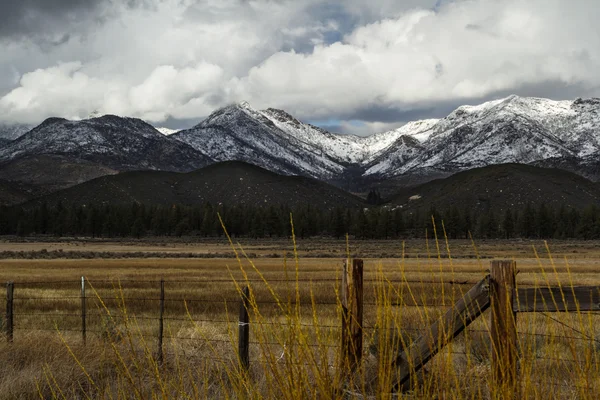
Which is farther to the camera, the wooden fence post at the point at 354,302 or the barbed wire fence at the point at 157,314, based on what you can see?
the barbed wire fence at the point at 157,314

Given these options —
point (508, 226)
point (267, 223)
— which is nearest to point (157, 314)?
point (267, 223)

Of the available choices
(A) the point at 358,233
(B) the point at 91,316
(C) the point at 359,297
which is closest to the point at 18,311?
(B) the point at 91,316

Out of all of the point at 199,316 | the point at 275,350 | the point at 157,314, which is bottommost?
the point at 157,314

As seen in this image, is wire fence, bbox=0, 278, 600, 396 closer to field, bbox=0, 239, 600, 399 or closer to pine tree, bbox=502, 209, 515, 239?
field, bbox=0, 239, 600, 399

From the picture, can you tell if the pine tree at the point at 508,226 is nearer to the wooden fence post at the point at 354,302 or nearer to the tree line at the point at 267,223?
the tree line at the point at 267,223

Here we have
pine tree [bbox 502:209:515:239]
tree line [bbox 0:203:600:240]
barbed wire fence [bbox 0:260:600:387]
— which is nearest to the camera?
barbed wire fence [bbox 0:260:600:387]

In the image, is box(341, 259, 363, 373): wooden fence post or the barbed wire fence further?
the barbed wire fence

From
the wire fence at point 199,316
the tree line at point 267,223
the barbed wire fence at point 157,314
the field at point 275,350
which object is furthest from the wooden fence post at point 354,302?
the tree line at point 267,223

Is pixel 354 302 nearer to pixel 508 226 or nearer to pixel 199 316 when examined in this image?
Result: pixel 199 316

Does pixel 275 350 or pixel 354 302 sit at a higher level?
pixel 354 302

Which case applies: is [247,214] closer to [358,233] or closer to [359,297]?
[358,233]

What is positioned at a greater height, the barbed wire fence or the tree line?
the tree line

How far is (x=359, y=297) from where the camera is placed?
535 cm

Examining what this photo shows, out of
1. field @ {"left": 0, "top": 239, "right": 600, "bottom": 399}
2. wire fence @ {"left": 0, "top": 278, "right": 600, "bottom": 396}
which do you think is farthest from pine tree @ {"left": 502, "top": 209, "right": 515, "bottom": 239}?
field @ {"left": 0, "top": 239, "right": 600, "bottom": 399}
